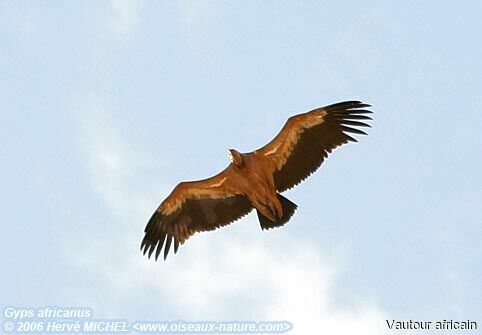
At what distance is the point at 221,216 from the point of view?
870 inches

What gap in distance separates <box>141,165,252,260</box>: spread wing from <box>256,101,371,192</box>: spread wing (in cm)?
146

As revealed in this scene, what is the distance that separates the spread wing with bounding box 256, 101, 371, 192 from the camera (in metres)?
20.7

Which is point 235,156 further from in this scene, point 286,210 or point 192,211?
point 192,211

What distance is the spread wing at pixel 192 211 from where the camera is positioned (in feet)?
71.8

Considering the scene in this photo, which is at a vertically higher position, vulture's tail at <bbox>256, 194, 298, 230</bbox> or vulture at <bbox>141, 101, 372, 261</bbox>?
vulture at <bbox>141, 101, 372, 261</bbox>

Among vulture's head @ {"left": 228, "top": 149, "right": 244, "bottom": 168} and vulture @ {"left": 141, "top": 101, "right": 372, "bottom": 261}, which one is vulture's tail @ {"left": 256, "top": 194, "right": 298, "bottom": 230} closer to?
vulture @ {"left": 141, "top": 101, "right": 372, "bottom": 261}

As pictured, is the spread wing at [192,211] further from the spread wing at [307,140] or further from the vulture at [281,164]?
the spread wing at [307,140]

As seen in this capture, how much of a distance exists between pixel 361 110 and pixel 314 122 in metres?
1.26

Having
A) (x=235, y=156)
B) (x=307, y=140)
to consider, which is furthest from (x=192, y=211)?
(x=307, y=140)

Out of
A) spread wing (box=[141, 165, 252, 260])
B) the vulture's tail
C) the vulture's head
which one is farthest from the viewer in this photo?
spread wing (box=[141, 165, 252, 260])

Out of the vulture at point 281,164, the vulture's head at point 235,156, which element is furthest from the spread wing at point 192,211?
the vulture's head at point 235,156

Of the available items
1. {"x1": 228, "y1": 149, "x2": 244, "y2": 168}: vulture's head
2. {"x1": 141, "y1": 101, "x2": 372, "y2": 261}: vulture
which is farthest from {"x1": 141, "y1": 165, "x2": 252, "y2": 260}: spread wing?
{"x1": 228, "y1": 149, "x2": 244, "y2": 168}: vulture's head

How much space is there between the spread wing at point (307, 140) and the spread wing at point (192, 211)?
1456 mm

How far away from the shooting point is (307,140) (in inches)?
822
